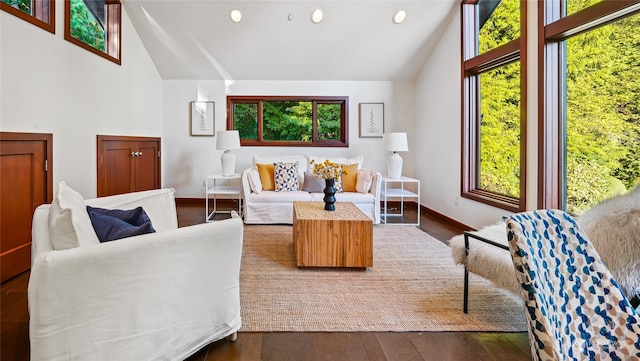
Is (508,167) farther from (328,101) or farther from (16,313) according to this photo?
(16,313)

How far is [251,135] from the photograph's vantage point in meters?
5.78

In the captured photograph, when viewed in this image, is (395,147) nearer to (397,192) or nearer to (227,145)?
(397,192)

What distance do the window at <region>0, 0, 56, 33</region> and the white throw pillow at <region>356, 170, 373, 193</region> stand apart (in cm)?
369

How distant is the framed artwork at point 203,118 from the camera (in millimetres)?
5609

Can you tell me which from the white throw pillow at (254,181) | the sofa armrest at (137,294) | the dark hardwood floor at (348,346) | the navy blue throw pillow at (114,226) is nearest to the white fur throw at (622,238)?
the dark hardwood floor at (348,346)

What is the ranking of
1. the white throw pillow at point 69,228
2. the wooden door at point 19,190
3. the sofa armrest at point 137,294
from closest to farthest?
1. the sofa armrest at point 137,294
2. the white throw pillow at point 69,228
3. the wooden door at point 19,190

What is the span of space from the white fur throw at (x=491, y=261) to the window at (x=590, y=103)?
2.89 feet

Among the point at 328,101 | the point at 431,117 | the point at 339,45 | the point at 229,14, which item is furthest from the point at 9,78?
the point at 431,117

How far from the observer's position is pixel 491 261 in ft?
6.35

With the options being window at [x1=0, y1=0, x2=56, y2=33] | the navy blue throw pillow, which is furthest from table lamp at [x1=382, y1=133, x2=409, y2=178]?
window at [x1=0, y1=0, x2=56, y2=33]

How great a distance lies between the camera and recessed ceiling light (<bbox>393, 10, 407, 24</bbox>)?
4369 millimetres

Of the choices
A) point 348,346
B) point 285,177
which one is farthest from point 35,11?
point 348,346

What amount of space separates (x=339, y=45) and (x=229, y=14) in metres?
1.59

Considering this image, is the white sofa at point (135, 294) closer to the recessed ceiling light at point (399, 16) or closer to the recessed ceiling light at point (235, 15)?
the recessed ceiling light at point (235, 15)
